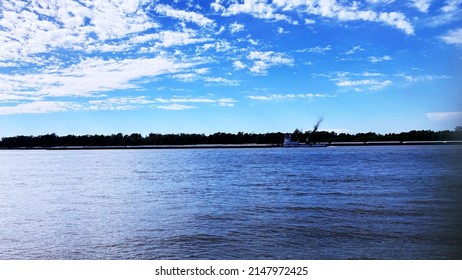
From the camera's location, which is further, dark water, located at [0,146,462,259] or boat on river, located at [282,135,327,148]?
boat on river, located at [282,135,327,148]

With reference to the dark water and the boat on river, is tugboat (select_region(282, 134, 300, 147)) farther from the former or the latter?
the dark water

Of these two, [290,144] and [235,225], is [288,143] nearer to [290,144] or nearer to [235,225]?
[290,144]

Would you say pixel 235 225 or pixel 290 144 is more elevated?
pixel 290 144

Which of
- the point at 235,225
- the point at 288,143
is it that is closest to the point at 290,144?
the point at 288,143

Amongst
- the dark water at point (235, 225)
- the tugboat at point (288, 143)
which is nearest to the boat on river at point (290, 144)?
the tugboat at point (288, 143)

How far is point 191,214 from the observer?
10.5 meters

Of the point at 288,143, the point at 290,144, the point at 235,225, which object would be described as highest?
the point at 288,143

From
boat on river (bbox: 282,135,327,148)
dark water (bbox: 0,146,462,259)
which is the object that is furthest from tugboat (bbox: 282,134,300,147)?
dark water (bbox: 0,146,462,259)

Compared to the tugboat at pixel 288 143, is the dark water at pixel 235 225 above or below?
below

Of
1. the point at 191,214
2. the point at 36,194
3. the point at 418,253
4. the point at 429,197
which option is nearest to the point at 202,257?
the point at 418,253

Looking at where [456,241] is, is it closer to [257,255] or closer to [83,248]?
[257,255]

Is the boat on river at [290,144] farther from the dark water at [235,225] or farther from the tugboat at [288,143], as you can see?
the dark water at [235,225]
